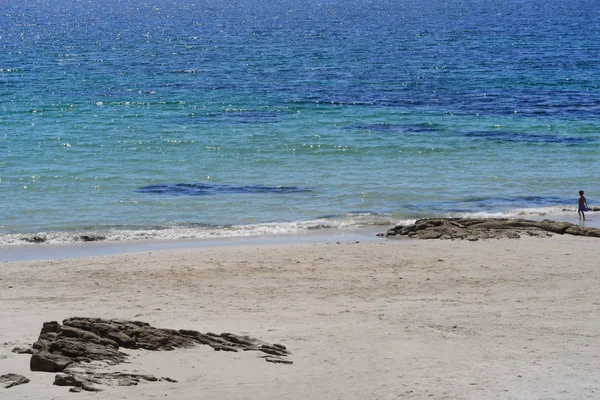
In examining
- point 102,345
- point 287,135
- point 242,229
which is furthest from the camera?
point 287,135

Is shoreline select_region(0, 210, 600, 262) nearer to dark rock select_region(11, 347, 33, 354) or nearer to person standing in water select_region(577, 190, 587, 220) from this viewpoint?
person standing in water select_region(577, 190, 587, 220)

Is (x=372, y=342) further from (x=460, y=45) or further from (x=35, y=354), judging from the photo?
(x=460, y=45)

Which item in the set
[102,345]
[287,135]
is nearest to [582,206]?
[102,345]

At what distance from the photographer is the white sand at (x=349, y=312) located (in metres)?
11.9

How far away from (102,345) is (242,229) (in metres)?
11.7

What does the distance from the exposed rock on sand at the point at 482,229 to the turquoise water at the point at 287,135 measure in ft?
6.29

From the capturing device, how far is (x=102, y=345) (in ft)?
40.5

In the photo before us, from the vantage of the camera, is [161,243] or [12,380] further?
[161,243]

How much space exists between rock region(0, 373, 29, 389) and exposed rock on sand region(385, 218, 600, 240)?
40.8ft

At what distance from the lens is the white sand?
11.9m

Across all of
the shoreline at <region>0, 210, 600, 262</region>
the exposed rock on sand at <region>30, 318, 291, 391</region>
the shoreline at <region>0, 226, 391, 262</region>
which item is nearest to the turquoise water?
the shoreline at <region>0, 210, 600, 262</region>

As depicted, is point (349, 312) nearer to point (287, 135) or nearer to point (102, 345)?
point (102, 345)

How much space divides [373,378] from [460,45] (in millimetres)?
67761

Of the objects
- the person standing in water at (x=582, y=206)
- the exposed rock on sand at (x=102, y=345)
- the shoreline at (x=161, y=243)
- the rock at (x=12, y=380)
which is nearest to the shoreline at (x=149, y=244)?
the shoreline at (x=161, y=243)
